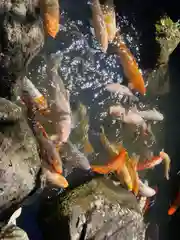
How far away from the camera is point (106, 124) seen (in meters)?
6.66

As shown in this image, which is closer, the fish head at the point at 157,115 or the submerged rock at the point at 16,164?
the submerged rock at the point at 16,164

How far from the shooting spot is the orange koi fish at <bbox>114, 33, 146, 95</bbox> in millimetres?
6758

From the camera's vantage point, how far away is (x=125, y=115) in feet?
22.0

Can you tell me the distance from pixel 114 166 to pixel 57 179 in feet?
3.37

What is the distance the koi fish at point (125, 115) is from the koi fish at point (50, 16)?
1.61 m

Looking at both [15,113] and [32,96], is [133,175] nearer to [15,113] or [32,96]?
[32,96]

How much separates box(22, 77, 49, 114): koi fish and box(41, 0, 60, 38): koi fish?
0.84 m

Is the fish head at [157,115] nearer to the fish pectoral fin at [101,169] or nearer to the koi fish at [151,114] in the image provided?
the koi fish at [151,114]

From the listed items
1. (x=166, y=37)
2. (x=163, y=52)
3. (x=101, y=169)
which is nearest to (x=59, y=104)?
(x=101, y=169)

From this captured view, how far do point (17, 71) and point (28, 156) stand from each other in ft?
4.03

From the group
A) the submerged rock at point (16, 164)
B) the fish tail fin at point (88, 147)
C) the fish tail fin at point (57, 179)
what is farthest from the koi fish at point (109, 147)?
the submerged rock at point (16, 164)

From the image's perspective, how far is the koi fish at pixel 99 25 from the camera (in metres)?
6.52

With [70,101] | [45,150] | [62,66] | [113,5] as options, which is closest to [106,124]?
[70,101]

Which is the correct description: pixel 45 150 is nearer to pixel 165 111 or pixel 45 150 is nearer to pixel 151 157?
pixel 151 157
